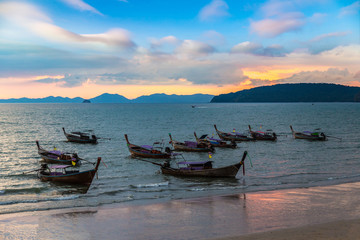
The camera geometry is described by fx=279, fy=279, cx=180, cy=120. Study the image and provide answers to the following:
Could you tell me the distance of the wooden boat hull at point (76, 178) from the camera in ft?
80.9

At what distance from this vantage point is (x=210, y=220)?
1631 cm

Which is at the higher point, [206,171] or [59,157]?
[59,157]

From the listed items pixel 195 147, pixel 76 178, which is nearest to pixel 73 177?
pixel 76 178

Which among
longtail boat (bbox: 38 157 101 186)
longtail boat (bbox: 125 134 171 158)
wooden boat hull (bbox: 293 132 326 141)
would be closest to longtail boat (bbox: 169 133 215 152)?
longtail boat (bbox: 125 134 171 158)

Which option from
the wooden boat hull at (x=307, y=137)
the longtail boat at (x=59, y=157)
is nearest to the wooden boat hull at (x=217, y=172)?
the longtail boat at (x=59, y=157)

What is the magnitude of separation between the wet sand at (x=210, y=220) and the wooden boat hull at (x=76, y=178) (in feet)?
19.0

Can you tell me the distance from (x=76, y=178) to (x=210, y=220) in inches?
560

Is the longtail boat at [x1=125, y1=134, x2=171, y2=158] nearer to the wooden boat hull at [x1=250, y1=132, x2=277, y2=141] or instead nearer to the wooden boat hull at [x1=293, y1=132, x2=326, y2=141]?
the wooden boat hull at [x1=250, y1=132, x2=277, y2=141]

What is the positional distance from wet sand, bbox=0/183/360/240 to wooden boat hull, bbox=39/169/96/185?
578cm

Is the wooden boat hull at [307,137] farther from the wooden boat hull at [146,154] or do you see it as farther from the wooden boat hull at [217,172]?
the wooden boat hull at [217,172]

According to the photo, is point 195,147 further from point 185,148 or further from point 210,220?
point 210,220

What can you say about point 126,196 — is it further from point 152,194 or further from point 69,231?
point 69,231

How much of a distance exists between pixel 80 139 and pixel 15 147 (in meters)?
11.4

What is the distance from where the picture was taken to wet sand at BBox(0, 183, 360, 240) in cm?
1417
